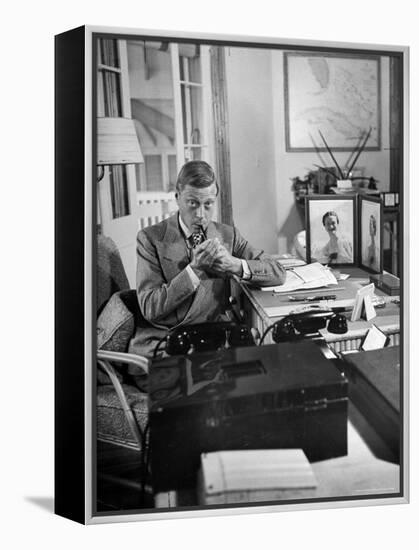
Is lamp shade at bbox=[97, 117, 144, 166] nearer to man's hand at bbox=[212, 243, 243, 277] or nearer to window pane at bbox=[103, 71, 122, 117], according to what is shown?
window pane at bbox=[103, 71, 122, 117]

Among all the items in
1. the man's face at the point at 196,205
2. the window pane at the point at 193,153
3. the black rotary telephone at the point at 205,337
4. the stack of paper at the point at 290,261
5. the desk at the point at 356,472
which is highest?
the window pane at the point at 193,153

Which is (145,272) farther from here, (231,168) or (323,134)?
(323,134)

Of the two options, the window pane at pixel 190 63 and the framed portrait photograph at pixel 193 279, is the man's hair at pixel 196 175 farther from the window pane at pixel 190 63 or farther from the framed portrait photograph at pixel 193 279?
the window pane at pixel 190 63

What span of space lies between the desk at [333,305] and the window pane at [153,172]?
0.43 metres

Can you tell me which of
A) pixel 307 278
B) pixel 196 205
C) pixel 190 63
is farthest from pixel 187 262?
pixel 190 63

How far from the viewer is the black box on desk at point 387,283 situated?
301cm

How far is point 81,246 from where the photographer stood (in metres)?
2.79

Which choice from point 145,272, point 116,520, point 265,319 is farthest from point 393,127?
point 116,520

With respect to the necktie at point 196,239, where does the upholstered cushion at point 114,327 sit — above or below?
below

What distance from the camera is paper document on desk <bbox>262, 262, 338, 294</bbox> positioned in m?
2.93

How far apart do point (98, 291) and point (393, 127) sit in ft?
3.85

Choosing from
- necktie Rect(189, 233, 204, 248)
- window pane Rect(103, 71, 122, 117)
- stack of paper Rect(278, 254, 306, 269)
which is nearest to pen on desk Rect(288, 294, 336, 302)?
stack of paper Rect(278, 254, 306, 269)

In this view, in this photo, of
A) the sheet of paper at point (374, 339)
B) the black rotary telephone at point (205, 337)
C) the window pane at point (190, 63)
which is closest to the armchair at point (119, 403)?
the black rotary telephone at point (205, 337)

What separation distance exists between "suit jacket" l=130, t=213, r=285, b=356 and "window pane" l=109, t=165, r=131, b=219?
0.35 ft
